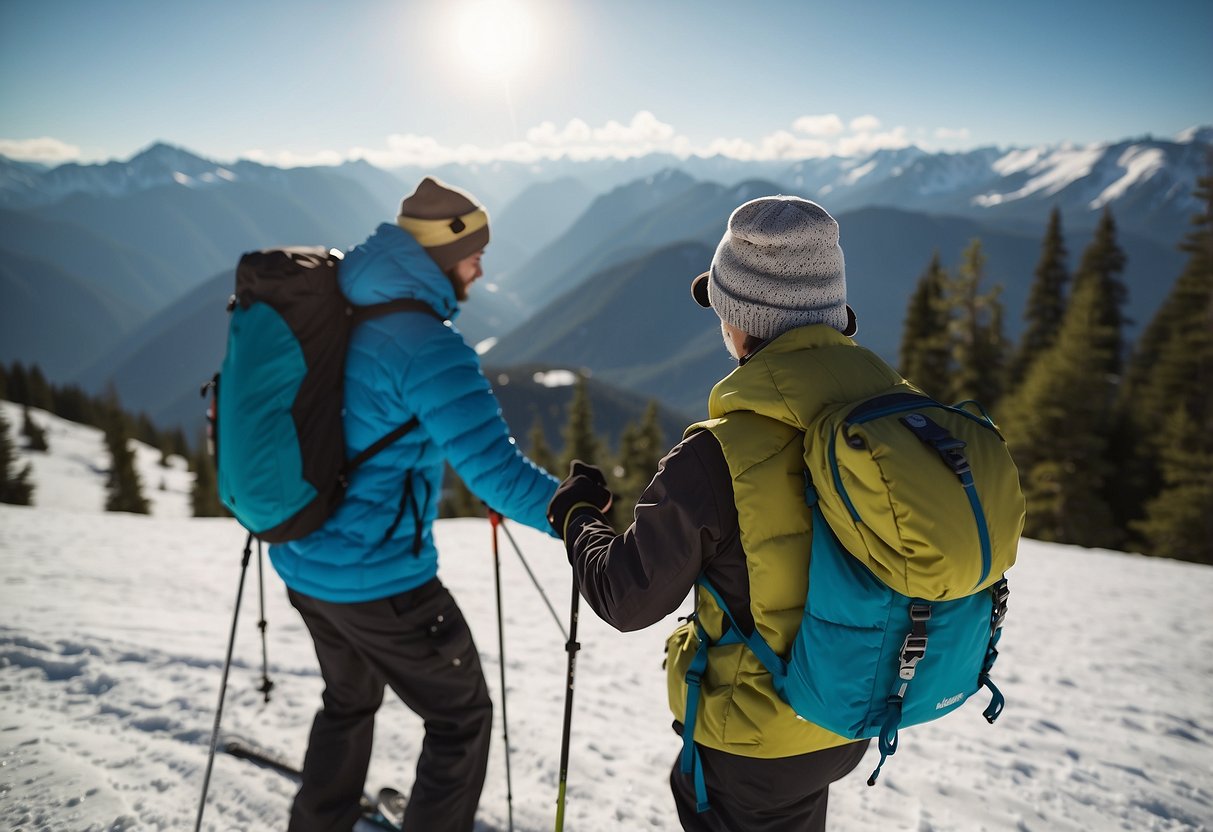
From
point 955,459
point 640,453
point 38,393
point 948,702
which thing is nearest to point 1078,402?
point 640,453

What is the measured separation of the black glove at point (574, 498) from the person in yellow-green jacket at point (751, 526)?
57mm

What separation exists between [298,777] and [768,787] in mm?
3203

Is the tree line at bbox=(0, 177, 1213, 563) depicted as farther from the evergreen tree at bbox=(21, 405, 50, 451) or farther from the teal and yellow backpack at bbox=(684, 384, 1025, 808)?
the teal and yellow backpack at bbox=(684, 384, 1025, 808)

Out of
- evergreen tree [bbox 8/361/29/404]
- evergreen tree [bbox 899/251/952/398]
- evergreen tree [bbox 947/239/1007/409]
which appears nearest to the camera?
evergreen tree [bbox 947/239/1007/409]

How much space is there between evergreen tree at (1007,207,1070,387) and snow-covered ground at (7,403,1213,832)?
108ft

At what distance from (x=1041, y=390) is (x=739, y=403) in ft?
88.3

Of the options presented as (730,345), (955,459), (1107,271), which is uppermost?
(1107,271)

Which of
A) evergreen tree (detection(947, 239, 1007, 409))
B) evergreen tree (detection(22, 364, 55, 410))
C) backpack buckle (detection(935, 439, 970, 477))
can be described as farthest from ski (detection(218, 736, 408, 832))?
evergreen tree (detection(22, 364, 55, 410))

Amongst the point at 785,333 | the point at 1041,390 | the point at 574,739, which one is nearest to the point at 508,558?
the point at 574,739

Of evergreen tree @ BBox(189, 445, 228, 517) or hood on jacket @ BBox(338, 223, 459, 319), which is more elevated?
hood on jacket @ BBox(338, 223, 459, 319)

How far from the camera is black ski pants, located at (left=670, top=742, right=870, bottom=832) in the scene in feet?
6.56

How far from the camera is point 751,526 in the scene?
67.2 inches

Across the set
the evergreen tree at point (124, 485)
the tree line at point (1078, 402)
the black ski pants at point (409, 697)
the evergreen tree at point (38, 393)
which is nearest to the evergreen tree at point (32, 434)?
the tree line at point (1078, 402)

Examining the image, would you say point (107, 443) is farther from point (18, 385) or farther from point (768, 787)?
point (768, 787)
